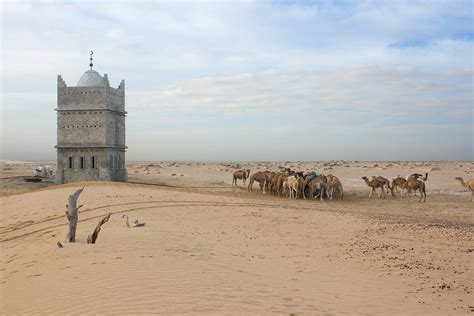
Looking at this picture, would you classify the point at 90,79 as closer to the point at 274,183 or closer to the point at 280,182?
the point at 274,183

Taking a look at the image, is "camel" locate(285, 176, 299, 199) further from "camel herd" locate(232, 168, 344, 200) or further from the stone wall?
the stone wall

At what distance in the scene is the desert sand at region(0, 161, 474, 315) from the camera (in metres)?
7.49

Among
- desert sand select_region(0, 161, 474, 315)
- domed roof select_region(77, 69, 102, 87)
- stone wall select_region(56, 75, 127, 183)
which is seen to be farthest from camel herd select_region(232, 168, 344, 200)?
domed roof select_region(77, 69, 102, 87)

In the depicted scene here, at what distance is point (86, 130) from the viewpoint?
31531 mm

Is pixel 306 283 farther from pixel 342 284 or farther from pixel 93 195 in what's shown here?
pixel 93 195

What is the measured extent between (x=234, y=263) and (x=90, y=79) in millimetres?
25268

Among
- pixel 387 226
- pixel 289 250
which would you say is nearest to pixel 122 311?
pixel 289 250

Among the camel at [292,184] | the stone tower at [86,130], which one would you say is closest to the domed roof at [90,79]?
the stone tower at [86,130]

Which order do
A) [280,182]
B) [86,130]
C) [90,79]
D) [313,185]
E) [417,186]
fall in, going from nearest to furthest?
[313,185] → [417,186] → [280,182] → [86,130] → [90,79]

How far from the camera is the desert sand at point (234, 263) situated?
24.6 feet

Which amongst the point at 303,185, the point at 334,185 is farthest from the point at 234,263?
the point at 334,185

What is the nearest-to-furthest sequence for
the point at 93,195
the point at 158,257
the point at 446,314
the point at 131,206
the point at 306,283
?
the point at 446,314
the point at 306,283
the point at 158,257
the point at 131,206
the point at 93,195

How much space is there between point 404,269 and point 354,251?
6.45 feet

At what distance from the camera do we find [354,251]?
12.6m
